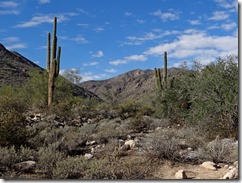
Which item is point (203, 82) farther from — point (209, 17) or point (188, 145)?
point (209, 17)

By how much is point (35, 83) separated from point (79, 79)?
11716 mm

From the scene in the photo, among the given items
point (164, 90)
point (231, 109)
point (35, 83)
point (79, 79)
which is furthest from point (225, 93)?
point (79, 79)

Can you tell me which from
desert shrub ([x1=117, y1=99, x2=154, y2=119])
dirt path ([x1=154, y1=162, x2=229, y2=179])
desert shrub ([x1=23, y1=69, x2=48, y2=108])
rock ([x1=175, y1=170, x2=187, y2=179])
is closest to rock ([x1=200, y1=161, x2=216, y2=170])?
dirt path ([x1=154, y1=162, x2=229, y2=179])

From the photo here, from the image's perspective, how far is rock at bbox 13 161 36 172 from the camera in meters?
5.20

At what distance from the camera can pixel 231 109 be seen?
809cm

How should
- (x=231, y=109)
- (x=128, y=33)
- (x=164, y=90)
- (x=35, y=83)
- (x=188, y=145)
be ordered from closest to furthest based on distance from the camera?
(x=128, y=33) < (x=188, y=145) < (x=231, y=109) < (x=164, y=90) < (x=35, y=83)

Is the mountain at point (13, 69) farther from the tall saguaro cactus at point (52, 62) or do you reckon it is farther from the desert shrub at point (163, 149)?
the desert shrub at point (163, 149)

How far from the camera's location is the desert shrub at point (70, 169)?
4773 mm

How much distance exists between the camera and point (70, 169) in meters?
4.87

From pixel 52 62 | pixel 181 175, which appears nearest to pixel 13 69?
pixel 52 62

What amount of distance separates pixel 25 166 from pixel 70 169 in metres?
0.80

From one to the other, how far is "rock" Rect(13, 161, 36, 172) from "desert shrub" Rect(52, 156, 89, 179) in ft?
1.27

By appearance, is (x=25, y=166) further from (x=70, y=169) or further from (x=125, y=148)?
(x=125, y=148)

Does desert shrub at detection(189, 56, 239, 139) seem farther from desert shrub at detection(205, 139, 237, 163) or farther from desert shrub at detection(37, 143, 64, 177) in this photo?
desert shrub at detection(37, 143, 64, 177)
